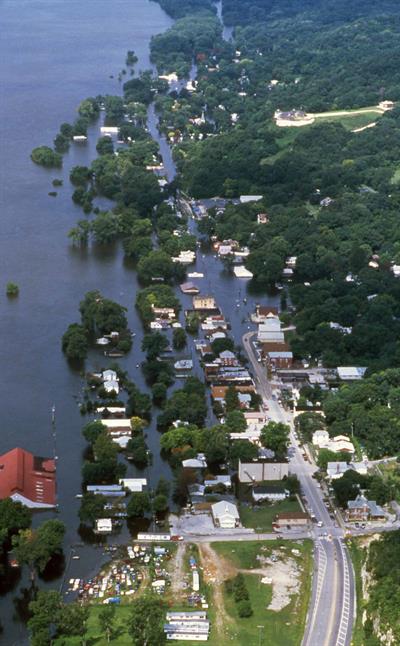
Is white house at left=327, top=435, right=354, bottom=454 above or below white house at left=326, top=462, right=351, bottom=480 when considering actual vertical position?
above

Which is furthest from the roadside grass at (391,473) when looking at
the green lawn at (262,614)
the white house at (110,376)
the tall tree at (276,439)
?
the white house at (110,376)

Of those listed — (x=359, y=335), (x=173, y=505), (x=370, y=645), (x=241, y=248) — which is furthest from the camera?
(x=241, y=248)

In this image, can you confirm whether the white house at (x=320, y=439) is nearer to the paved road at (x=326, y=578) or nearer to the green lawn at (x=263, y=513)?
the paved road at (x=326, y=578)

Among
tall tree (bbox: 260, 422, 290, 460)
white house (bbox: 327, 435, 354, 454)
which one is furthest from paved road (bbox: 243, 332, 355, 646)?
white house (bbox: 327, 435, 354, 454)

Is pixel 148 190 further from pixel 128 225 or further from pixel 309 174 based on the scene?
pixel 309 174

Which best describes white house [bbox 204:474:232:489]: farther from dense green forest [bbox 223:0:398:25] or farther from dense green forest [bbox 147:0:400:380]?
dense green forest [bbox 223:0:398:25]

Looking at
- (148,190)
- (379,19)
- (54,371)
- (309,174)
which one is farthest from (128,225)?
(379,19)
